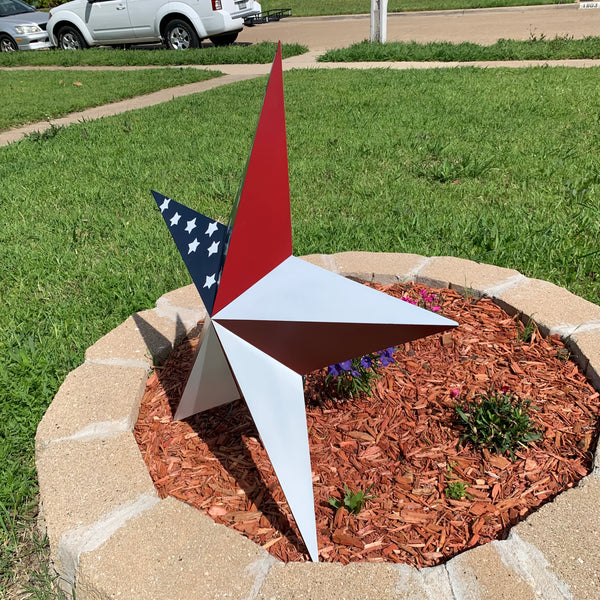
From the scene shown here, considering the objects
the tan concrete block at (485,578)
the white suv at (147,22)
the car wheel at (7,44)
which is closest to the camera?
the tan concrete block at (485,578)

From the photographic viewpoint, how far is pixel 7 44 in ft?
50.8

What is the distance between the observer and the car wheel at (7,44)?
15289 millimetres

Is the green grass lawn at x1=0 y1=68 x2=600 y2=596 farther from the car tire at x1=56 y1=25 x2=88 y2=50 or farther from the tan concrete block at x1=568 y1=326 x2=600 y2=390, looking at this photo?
the car tire at x1=56 y1=25 x2=88 y2=50

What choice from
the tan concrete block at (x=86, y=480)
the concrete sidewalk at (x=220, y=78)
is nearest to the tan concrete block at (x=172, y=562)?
the tan concrete block at (x=86, y=480)

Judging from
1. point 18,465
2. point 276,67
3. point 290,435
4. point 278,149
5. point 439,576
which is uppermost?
point 276,67

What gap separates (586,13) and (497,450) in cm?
1721

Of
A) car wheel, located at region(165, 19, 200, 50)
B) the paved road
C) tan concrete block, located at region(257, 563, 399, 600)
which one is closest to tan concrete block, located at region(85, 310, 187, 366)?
tan concrete block, located at region(257, 563, 399, 600)

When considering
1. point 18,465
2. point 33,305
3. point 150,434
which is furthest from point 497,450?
point 33,305

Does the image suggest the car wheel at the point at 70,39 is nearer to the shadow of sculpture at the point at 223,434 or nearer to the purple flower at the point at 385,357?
the shadow of sculpture at the point at 223,434

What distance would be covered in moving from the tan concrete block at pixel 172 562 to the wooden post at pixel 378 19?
36.3 ft

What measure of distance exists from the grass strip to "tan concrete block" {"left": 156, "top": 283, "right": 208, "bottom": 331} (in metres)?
9.29

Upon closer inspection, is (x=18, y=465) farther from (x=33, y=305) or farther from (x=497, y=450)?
(x=497, y=450)

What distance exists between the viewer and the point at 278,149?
1.94m

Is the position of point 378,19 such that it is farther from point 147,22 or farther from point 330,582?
point 330,582
